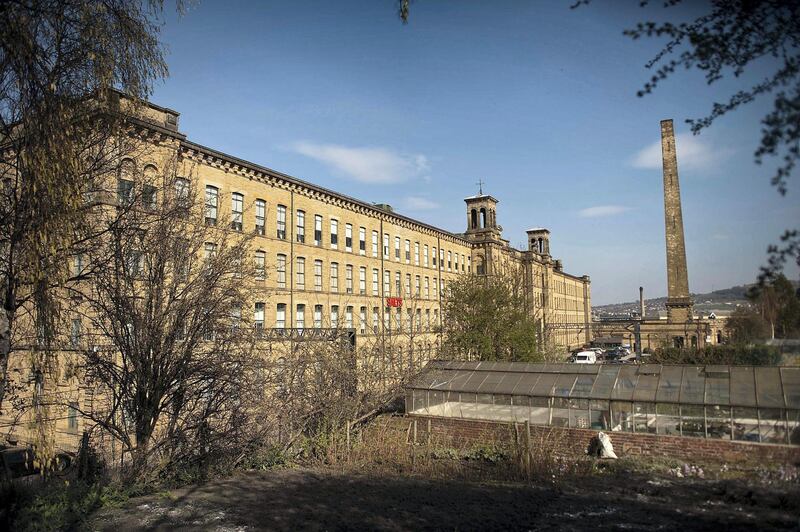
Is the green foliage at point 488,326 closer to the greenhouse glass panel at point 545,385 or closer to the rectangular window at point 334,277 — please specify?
the rectangular window at point 334,277

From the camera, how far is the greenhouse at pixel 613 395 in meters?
14.4

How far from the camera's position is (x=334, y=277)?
3672 centimetres

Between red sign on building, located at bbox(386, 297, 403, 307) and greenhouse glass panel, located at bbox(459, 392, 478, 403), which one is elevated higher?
red sign on building, located at bbox(386, 297, 403, 307)

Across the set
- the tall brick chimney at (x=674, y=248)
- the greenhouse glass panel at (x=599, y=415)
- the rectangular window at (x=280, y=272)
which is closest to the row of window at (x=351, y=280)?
the rectangular window at (x=280, y=272)

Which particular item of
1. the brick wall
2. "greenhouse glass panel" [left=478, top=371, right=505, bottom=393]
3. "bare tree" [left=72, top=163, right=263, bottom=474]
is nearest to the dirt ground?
"bare tree" [left=72, top=163, right=263, bottom=474]

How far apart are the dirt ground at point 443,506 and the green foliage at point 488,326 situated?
21469 millimetres

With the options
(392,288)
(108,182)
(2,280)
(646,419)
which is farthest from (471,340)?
(2,280)

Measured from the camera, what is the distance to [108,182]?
10938 millimetres

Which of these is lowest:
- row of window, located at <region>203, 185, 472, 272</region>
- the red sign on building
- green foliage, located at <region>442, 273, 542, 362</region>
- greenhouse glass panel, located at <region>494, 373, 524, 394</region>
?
greenhouse glass panel, located at <region>494, 373, 524, 394</region>

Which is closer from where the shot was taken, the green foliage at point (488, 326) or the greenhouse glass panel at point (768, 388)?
the greenhouse glass panel at point (768, 388)

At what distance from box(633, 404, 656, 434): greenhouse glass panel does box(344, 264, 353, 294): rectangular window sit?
24685mm

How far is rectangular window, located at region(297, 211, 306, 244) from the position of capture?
3394cm

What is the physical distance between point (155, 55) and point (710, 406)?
16894mm

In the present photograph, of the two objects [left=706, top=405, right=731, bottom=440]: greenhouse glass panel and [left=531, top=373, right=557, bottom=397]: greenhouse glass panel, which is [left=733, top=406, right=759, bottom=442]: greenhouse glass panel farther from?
[left=531, top=373, right=557, bottom=397]: greenhouse glass panel
